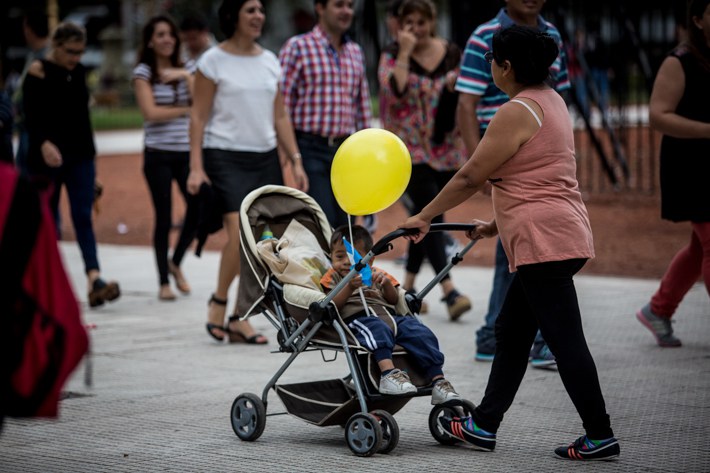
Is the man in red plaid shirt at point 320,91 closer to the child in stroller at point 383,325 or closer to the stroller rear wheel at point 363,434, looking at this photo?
the child in stroller at point 383,325

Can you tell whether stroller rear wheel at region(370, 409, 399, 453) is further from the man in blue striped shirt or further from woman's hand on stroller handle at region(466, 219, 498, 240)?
the man in blue striped shirt

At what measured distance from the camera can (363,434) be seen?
4.80 m

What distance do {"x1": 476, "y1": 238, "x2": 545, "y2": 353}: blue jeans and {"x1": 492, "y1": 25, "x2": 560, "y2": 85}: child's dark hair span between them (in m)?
1.78

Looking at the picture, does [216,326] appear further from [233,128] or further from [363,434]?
[363,434]

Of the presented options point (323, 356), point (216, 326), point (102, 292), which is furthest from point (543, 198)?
point (102, 292)

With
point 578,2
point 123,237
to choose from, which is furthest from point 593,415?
point 578,2

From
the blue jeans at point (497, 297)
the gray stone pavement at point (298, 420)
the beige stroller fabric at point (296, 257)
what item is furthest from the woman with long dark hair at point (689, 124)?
the beige stroller fabric at point (296, 257)

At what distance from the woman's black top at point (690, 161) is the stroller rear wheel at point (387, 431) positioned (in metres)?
2.51

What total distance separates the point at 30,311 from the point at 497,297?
13.0 feet

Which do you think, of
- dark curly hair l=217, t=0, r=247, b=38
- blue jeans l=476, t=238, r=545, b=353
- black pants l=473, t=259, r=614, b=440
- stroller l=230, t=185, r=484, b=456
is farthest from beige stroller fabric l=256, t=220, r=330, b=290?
dark curly hair l=217, t=0, r=247, b=38

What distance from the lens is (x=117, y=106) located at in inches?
1758

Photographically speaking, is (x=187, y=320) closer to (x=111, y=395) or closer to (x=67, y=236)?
(x=111, y=395)

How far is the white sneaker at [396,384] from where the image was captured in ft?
15.8

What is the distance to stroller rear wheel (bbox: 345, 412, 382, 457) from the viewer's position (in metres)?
4.72
